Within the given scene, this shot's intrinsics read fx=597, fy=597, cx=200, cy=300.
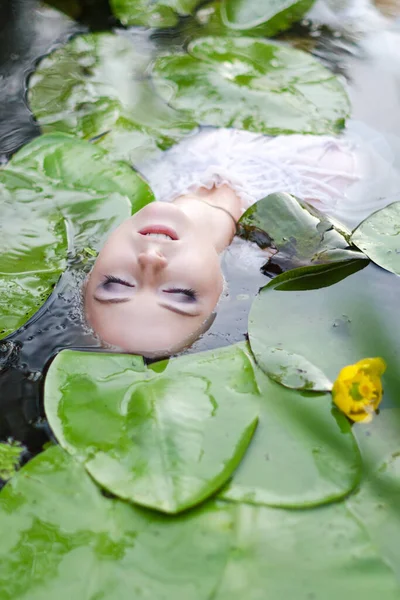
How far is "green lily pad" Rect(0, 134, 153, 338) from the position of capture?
166 centimetres

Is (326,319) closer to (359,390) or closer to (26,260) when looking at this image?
(359,390)

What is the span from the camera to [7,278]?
1.65 metres

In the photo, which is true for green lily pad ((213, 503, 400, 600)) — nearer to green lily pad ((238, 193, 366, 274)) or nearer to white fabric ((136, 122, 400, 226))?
green lily pad ((238, 193, 366, 274))

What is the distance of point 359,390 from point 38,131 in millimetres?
1604

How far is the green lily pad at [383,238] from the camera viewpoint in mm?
1557

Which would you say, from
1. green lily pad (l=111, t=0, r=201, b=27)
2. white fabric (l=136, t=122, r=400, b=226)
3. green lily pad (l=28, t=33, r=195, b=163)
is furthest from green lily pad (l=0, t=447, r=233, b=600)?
green lily pad (l=111, t=0, r=201, b=27)

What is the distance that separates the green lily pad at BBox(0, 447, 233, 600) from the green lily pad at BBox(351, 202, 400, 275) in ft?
2.53

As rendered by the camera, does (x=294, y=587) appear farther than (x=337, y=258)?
No

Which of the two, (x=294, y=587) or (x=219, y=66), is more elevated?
(x=219, y=66)

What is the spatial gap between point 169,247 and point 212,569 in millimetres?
798

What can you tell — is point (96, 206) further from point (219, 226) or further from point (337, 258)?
point (337, 258)

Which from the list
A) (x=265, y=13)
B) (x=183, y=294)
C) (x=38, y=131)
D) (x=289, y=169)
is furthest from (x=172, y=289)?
(x=265, y=13)

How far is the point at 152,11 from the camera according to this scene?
285 cm

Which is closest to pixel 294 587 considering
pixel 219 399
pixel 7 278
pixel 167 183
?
pixel 219 399
